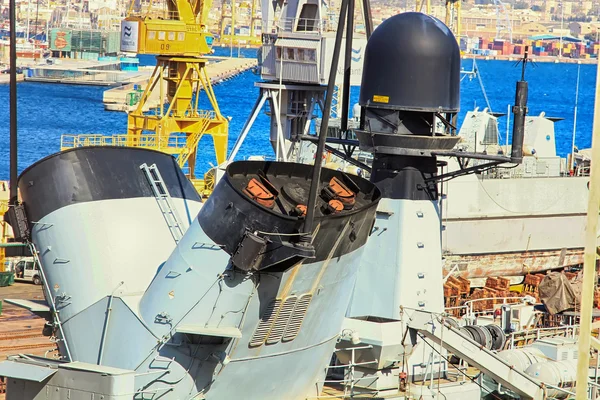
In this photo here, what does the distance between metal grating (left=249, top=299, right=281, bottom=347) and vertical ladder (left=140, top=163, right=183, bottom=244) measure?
307 centimetres

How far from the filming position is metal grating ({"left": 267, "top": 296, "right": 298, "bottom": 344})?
1431 cm

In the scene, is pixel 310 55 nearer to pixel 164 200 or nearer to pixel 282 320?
pixel 164 200

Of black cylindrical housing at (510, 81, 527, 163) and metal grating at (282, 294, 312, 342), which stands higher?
black cylindrical housing at (510, 81, 527, 163)

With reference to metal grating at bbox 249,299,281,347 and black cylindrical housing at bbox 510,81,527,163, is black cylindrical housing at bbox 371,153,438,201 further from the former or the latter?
metal grating at bbox 249,299,281,347

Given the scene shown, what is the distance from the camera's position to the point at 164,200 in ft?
55.9

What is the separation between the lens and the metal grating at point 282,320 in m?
14.3

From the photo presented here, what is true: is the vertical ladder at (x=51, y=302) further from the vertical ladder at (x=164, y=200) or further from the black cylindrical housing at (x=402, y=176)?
A: the black cylindrical housing at (x=402, y=176)

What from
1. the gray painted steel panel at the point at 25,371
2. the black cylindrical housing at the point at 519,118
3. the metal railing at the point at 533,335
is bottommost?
the metal railing at the point at 533,335

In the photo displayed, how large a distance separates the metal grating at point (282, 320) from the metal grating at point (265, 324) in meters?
0.07

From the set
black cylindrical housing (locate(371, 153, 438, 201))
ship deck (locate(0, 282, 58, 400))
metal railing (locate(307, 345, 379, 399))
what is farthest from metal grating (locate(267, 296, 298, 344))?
ship deck (locate(0, 282, 58, 400))

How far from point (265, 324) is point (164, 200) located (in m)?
3.62

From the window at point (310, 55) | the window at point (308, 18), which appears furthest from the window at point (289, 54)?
the window at point (308, 18)

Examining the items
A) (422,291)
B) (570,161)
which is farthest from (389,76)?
(570,161)

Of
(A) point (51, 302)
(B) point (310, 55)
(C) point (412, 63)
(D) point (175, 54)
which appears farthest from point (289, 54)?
(A) point (51, 302)
